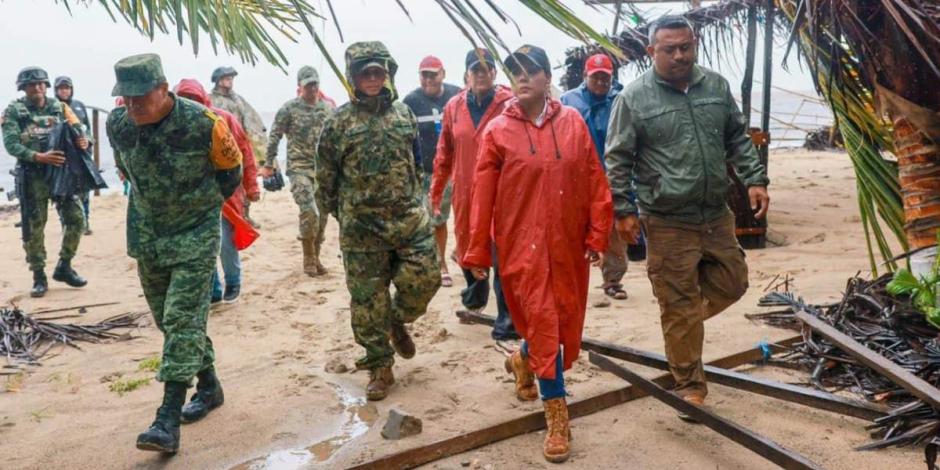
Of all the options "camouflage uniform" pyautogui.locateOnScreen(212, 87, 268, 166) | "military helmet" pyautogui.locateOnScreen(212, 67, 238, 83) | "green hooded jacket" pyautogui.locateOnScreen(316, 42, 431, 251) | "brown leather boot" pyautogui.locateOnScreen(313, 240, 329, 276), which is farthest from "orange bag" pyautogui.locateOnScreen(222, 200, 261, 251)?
"military helmet" pyautogui.locateOnScreen(212, 67, 238, 83)

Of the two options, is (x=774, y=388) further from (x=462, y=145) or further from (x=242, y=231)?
(x=242, y=231)

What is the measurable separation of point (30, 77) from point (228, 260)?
8.65 ft

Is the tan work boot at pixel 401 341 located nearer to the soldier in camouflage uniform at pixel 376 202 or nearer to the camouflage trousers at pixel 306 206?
the soldier in camouflage uniform at pixel 376 202

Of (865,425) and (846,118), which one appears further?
(846,118)

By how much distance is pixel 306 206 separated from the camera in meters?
7.69

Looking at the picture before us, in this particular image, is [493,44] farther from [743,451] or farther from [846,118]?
[846,118]

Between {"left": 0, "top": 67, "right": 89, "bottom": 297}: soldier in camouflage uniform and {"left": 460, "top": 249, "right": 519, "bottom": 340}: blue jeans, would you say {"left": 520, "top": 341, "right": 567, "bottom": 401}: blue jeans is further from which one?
{"left": 0, "top": 67, "right": 89, "bottom": 297}: soldier in camouflage uniform

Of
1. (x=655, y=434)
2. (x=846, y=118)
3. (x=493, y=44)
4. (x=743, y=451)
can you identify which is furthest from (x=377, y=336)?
(x=493, y=44)

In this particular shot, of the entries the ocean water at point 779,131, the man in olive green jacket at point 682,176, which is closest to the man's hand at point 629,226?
the man in olive green jacket at point 682,176

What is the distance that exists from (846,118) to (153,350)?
4.54m

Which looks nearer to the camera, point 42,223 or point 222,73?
point 42,223

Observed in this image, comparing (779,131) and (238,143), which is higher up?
(238,143)

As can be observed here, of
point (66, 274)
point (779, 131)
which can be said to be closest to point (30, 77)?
point (66, 274)

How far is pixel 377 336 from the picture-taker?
4449 mm
